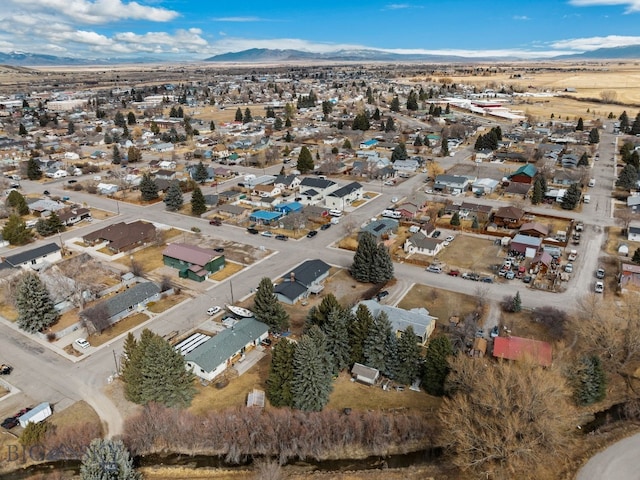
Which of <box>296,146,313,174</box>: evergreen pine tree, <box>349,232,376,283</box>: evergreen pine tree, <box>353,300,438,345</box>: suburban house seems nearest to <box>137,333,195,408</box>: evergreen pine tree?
<box>353,300,438,345</box>: suburban house

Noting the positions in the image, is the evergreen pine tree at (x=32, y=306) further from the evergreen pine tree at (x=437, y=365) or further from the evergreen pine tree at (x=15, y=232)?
the evergreen pine tree at (x=437, y=365)

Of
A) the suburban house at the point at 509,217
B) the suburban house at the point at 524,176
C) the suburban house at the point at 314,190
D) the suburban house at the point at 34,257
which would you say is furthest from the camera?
the suburban house at the point at 524,176

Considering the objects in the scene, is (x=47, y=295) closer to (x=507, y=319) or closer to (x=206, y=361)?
(x=206, y=361)

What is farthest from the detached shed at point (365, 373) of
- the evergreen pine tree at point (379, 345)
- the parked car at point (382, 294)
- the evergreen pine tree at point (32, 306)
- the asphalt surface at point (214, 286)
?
the evergreen pine tree at point (32, 306)

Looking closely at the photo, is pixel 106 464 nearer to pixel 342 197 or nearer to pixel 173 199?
pixel 173 199

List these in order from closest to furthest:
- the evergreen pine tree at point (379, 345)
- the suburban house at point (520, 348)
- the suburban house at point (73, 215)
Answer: the suburban house at point (520, 348)
the evergreen pine tree at point (379, 345)
the suburban house at point (73, 215)

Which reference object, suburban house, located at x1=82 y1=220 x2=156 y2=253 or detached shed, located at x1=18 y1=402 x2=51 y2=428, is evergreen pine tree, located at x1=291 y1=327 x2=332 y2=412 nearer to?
detached shed, located at x1=18 y1=402 x2=51 y2=428
